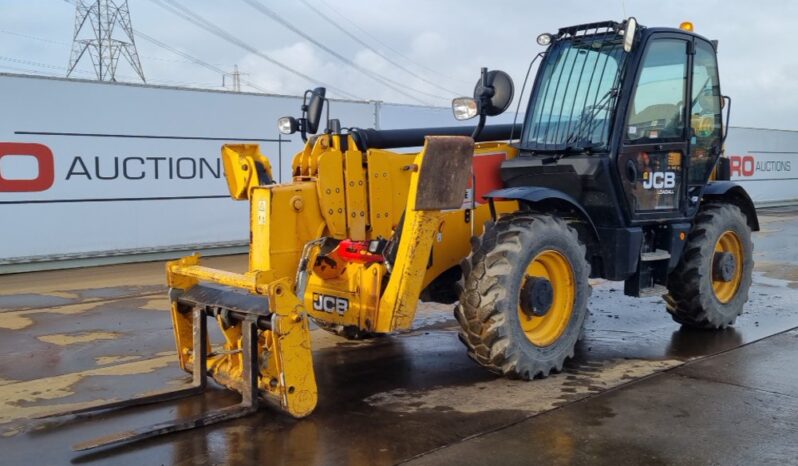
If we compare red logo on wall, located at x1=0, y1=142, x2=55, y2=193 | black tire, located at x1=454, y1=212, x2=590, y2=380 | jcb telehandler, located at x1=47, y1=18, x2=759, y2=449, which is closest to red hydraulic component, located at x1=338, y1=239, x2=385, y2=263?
jcb telehandler, located at x1=47, y1=18, x2=759, y2=449

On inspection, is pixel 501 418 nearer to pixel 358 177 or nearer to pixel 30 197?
pixel 358 177

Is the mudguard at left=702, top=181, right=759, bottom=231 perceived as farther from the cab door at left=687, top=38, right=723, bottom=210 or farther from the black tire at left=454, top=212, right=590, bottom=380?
the black tire at left=454, top=212, right=590, bottom=380

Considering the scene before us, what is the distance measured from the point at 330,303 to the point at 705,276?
11.2ft

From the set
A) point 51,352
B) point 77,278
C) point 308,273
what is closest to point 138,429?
point 308,273

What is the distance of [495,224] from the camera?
5.30 meters

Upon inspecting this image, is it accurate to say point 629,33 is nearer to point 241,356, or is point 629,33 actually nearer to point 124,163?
point 241,356

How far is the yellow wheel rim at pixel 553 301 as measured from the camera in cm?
548

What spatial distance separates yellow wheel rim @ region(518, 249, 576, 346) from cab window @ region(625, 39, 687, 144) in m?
1.27

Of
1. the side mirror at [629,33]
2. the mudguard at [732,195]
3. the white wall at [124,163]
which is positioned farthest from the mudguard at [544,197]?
the white wall at [124,163]

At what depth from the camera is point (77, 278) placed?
11.0 meters

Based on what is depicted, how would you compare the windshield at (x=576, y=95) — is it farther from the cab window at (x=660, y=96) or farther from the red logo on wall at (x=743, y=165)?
the red logo on wall at (x=743, y=165)

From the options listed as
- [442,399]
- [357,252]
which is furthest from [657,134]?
[442,399]

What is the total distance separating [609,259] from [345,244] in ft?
7.21

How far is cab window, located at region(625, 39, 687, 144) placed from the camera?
6051 mm
